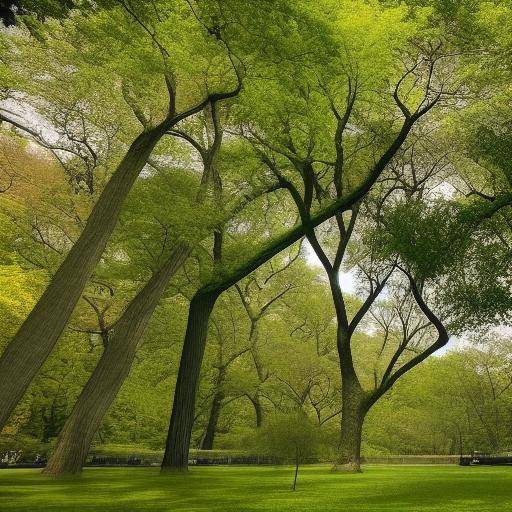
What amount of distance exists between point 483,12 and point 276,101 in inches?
242

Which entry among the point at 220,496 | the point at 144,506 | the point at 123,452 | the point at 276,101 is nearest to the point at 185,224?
the point at 276,101

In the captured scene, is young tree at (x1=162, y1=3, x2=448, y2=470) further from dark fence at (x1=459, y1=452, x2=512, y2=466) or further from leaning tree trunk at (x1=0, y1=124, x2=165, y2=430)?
dark fence at (x1=459, y1=452, x2=512, y2=466)

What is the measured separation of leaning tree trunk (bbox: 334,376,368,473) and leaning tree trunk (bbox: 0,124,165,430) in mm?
13005

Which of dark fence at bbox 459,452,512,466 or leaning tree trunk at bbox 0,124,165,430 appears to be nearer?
leaning tree trunk at bbox 0,124,165,430

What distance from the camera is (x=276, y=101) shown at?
16297mm

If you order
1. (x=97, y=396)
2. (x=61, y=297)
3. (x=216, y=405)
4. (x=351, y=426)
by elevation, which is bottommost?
(x=97, y=396)

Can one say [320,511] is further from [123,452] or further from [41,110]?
[123,452]

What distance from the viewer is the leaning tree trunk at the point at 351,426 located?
22495 mm

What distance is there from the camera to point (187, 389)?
2080cm

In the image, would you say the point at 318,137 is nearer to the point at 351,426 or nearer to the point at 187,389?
the point at 187,389

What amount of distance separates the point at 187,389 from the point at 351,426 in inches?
257

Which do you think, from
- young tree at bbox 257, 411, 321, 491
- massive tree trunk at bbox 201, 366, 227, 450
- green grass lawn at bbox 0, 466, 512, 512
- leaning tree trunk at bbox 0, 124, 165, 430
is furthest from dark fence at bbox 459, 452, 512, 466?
leaning tree trunk at bbox 0, 124, 165, 430

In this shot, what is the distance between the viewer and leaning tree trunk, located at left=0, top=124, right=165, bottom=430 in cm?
1195

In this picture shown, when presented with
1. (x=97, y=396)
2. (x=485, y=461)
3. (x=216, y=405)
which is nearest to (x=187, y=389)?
(x=97, y=396)
